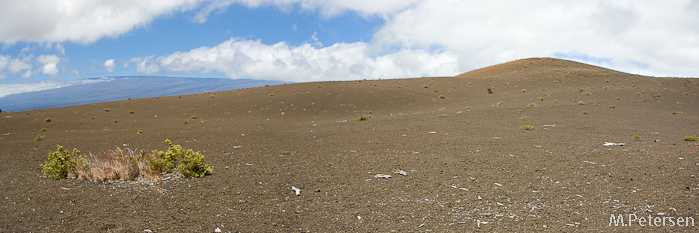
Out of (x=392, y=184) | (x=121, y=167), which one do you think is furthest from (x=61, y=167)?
(x=392, y=184)

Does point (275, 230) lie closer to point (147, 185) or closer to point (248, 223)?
point (248, 223)

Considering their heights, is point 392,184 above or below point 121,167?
below

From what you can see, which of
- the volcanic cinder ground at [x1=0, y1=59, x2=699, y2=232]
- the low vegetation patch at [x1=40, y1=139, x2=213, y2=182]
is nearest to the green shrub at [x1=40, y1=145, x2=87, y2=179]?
the low vegetation patch at [x1=40, y1=139, x2=213, y2=182]

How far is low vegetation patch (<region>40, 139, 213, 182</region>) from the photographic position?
7402mm

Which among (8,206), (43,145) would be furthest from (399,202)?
(43,145)

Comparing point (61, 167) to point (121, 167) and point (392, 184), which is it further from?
point (392, 184)

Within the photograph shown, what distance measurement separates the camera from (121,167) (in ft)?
24.3

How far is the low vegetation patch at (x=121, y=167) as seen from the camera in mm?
7402

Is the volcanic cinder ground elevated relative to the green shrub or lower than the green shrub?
lower

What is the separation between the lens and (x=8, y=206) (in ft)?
18.5

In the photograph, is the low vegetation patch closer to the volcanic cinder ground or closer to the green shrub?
the green shrub

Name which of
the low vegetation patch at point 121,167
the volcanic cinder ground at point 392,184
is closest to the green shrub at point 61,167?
the low vegetation patch at point 121,167

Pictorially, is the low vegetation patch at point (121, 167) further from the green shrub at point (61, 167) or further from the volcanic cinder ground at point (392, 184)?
the volcanic cinder ground at point (392, 184)

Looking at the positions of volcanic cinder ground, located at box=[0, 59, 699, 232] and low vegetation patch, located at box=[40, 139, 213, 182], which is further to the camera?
low vegetation patch, located at box=[40, 139, 213, 182]
